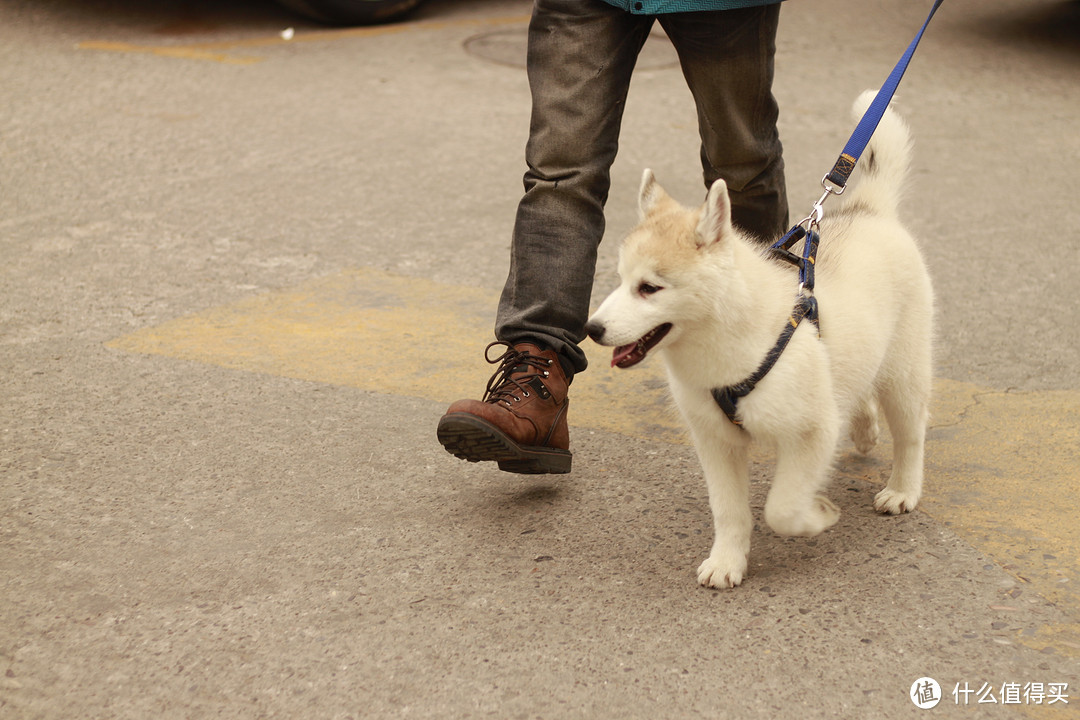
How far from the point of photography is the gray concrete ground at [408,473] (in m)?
2.35

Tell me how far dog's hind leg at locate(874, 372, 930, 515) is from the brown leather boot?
0.88 metres

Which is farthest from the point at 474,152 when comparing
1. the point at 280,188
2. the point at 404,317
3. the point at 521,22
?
the point at 521,22

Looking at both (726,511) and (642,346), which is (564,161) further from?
(726,511)

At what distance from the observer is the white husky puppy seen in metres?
2.49

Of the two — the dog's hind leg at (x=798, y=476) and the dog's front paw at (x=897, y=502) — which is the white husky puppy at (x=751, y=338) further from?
the dog's front paw at (x=897, y=502)

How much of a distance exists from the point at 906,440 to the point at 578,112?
1283 mm

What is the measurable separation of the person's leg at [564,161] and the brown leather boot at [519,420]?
0.26ft

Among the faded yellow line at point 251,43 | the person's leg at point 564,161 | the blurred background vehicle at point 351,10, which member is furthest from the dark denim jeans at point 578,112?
the blurred background vehicle at point 351,10

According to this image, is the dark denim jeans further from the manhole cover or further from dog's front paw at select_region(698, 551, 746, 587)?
the manhole cover

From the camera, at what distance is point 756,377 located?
2.52 m

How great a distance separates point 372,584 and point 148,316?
2.17 metres

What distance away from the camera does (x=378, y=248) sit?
516cm

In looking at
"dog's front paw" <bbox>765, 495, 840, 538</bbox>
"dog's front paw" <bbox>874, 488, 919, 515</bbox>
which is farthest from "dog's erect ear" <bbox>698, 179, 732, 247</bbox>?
"dog's front paw" <bbox>874, 488, 919, 515</bbox>

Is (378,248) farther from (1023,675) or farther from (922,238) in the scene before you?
(1023,675)
